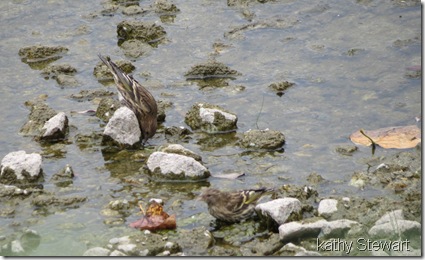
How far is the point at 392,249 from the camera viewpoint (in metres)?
7.96

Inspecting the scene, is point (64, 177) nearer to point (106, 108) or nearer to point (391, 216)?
A: point (106, 108)

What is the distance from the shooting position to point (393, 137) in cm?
1045

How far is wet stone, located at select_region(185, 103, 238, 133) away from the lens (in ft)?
35.6

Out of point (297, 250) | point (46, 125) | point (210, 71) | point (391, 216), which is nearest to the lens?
point (297, 250)

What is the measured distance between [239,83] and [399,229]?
4.29 metres

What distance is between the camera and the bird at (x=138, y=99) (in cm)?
1093

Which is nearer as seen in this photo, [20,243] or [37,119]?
[20,243]

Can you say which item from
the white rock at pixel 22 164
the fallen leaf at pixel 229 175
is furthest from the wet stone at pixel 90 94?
the fallen leaf at pixel 229 175

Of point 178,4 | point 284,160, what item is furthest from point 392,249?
point 178,4

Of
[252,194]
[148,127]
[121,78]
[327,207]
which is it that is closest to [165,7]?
[121,78]

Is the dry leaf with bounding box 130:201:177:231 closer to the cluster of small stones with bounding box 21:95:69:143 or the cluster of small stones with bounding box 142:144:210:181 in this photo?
the cluster of small stones with bounding box 142:144:210:181

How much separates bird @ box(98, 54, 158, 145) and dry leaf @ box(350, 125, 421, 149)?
7.47 ft

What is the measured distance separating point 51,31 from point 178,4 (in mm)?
1929

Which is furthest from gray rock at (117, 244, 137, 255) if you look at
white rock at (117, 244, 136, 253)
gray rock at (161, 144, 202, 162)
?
gray rock at (161, 144, 202, 162)
